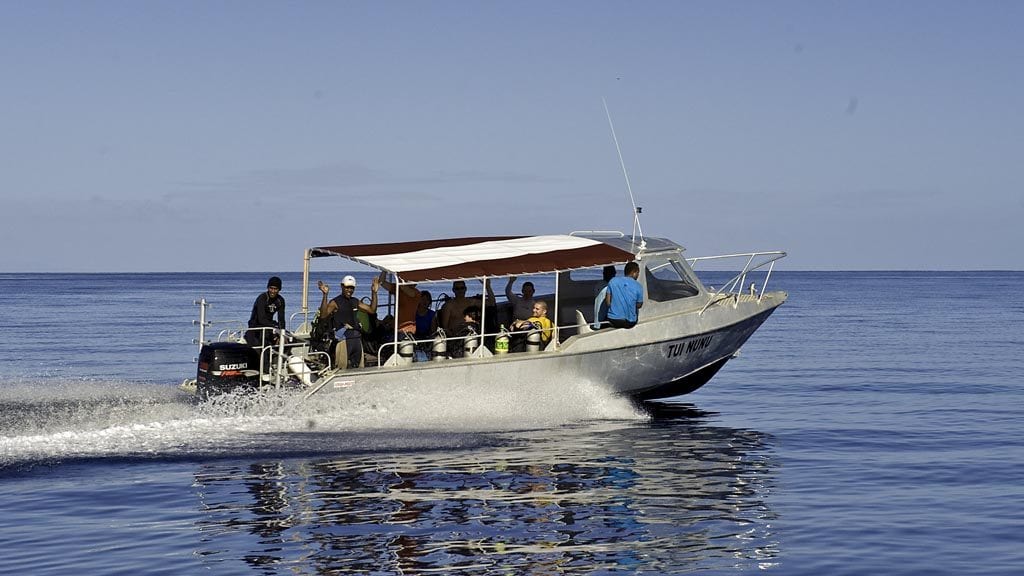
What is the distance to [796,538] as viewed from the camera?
10.3 meters

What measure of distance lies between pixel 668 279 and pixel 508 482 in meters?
5.98

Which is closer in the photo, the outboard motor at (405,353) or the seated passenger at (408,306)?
the outboard motor at (405,353)

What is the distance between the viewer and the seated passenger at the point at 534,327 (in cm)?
1645

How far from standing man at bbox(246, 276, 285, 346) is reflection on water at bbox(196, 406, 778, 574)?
2.44 meters

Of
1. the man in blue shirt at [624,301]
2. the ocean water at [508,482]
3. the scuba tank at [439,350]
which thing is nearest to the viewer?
the ocean water at [508,482]

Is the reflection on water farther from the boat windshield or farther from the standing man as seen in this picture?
the boat windshield

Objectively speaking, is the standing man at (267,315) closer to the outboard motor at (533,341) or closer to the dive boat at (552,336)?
the dive boat at (552,336)

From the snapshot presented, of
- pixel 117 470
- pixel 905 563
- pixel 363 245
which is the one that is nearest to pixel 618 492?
pixel 905 563

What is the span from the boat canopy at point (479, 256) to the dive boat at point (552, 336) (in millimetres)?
15

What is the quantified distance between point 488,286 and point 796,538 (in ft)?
24.8

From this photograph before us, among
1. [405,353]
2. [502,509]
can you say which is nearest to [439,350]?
[405,353]

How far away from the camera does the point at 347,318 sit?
52.7 ft

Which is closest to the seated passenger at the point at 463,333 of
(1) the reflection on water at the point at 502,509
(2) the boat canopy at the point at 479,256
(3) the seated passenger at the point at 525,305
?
(3) the seated passenger at the point at 525,305

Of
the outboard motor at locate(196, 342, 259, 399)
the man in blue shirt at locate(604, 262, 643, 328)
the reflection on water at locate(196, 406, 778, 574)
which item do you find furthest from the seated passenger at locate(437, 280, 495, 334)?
the outboard motor at locate(196, 342, 259, 399)
